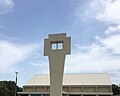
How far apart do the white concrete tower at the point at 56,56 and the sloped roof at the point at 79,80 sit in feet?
81.3

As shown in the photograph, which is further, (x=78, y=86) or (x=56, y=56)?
(x=78, y=86)

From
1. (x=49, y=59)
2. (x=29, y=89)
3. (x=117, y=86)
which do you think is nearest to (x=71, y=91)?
(x=29, y=89)

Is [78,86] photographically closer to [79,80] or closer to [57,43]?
[79,80]

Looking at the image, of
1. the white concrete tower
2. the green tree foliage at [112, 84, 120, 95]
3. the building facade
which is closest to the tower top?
the white concrete tower

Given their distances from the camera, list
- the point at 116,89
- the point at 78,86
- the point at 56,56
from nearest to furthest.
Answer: the point at 56,56
the point at 78,86
the point at 116,89

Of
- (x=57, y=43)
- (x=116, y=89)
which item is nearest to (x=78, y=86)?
(x=57, y=43)

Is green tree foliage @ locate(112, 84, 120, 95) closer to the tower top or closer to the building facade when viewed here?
the building facade

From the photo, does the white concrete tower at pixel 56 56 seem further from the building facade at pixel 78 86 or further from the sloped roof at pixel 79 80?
the sloped roof at pixel 79 80

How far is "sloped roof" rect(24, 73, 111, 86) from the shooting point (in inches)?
2130

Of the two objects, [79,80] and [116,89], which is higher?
[79,80]

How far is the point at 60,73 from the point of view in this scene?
1169 inches

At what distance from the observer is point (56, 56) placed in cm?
3041

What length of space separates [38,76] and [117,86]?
122 feet

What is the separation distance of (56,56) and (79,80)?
26771 mm
